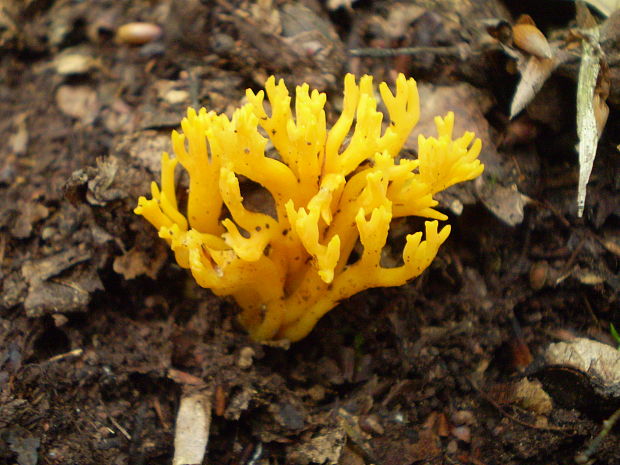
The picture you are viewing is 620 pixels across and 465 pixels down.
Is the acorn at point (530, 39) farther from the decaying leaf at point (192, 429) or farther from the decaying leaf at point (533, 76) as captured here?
the decaying leaf at point (192, 429)

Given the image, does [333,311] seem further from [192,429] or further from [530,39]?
[530,39]

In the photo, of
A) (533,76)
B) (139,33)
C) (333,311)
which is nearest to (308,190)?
(333,311)

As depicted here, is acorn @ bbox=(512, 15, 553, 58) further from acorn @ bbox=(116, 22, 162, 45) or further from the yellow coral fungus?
acorn @ bbox=(116, 22, 162, 45)

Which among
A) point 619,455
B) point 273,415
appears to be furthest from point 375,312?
point 619,455

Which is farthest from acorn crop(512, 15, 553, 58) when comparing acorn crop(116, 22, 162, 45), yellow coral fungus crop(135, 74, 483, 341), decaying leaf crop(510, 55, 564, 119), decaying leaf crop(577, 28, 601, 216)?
acorn crop(116, 22, 162, 45)

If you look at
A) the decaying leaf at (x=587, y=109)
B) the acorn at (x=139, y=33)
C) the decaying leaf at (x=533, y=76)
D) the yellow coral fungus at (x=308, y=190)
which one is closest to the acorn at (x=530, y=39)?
the decaying leaf at (x=533, y=76)

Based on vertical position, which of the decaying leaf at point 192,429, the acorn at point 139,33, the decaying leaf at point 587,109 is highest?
the decaying leaf at point 587,109
